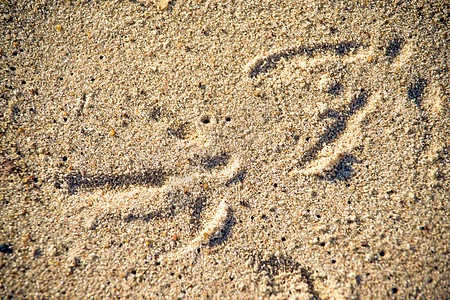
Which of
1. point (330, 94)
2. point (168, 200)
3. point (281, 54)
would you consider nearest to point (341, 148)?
point (330, 94)

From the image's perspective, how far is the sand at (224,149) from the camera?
1626 mm

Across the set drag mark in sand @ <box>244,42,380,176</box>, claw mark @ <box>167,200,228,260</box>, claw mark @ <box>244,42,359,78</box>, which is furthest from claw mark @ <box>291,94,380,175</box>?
claw mark @ <box>167,200,228,260</box>

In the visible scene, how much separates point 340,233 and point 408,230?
39cm

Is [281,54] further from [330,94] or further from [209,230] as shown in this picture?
[209,230]

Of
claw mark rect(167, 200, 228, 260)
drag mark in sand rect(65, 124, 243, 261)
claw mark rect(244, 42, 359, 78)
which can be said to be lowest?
claw mark rect(167, 200, 228, 260)

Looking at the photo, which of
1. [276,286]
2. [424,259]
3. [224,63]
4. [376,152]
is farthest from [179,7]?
[424,259]

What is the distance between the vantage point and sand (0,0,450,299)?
1.63 metres

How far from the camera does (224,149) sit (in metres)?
1.76

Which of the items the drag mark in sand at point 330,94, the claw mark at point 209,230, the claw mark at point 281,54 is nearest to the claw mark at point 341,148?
the drag mark in sand at point 330,94

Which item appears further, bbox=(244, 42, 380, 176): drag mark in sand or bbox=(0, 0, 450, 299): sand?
bbox=(244, 42, 380, 176): drag mark in sand

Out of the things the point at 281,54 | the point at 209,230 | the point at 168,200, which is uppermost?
the point at 281,54

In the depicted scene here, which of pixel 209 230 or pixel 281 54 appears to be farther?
pixel 281 54

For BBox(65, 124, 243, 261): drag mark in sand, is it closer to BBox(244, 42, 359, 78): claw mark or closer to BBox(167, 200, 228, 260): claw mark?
BBox(167, 200, 228, 260): claw mark

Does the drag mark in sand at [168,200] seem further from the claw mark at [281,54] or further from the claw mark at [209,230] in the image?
the claw mark at [281,54]
